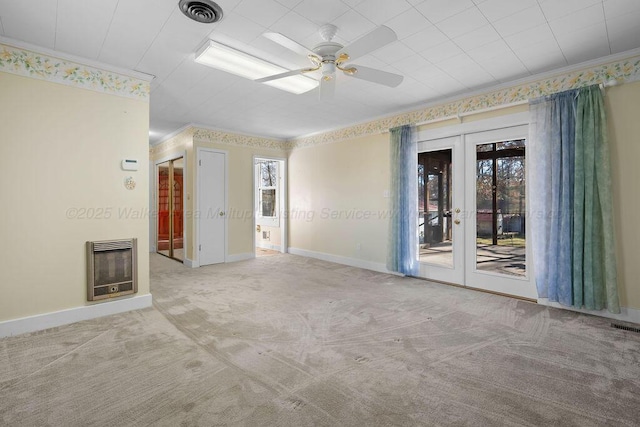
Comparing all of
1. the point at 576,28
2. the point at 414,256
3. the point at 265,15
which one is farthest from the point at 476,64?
the point at 414,256

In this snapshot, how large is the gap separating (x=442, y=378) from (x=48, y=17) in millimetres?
3960

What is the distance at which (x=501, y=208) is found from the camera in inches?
155

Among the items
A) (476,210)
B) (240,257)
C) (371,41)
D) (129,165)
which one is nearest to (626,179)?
(476,210)

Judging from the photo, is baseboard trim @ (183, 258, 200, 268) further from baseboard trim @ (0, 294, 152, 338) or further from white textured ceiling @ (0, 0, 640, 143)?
white textured ceiling @ (0, 0, 640, 143)

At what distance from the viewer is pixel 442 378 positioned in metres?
2.06

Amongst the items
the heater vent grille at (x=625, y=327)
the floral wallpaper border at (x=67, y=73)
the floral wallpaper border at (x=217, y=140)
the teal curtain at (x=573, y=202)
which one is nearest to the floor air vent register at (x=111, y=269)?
the floral wallpaper border at (x=67, y=73)

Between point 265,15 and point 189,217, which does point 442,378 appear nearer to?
point 265,15

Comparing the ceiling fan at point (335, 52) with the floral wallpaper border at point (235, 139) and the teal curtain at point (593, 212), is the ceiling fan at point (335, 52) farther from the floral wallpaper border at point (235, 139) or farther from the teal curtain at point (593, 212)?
the floral wallpaper border at point (235, 139)

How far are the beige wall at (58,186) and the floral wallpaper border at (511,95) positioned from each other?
3447 millimetres

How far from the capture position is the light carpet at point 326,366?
1729 mm

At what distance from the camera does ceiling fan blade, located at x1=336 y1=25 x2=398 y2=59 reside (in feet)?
6.78

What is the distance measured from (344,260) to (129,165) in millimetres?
3787

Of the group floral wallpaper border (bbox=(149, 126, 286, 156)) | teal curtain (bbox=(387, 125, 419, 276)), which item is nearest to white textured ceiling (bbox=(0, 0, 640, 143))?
teal curtain (bbox=(387, 125, 419, 276))

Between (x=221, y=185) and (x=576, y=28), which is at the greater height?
(x=576, y=28)
